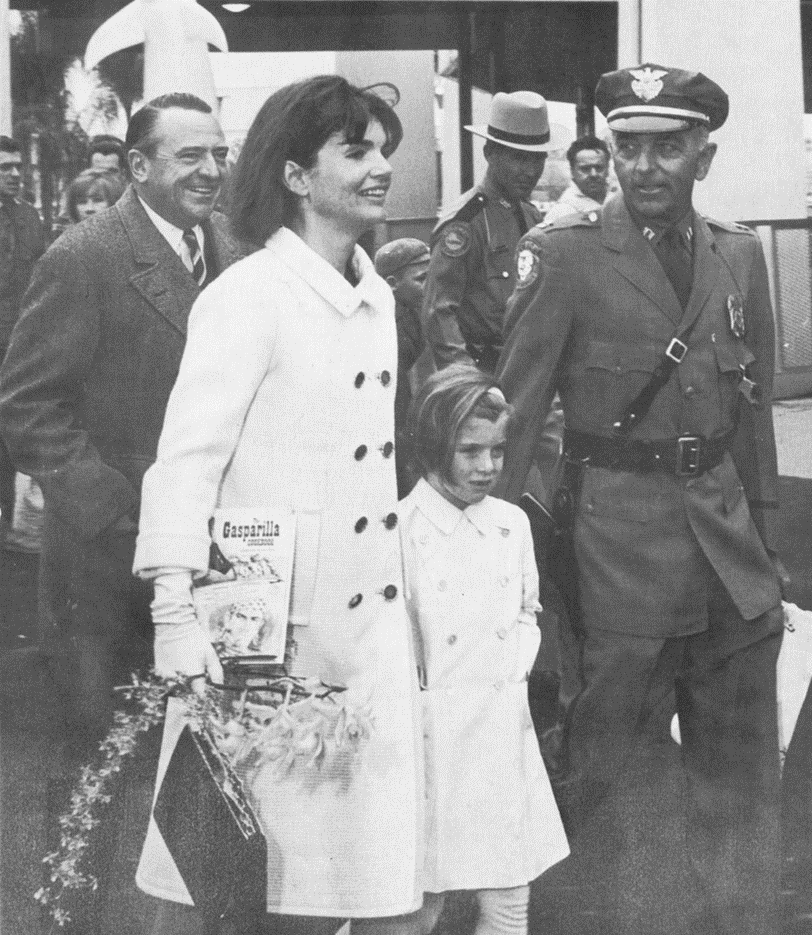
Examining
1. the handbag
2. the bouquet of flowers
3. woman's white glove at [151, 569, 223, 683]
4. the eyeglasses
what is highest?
the eyeglasses

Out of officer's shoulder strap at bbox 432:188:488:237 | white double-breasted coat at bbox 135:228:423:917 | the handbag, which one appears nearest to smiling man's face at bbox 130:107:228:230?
white double-breasted coat at bbox 135:228:423:917

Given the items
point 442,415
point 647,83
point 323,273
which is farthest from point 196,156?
point 647,83

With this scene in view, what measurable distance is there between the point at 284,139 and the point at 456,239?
768 millimetres

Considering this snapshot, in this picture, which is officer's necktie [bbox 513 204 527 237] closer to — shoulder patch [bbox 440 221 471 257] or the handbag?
shoulder patch [bbox 440 221 471 257]

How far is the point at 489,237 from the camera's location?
4168 millimetres

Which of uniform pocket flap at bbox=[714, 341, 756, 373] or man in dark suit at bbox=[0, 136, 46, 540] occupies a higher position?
man in dark suit at bbox=[0, 136, 46, 540]

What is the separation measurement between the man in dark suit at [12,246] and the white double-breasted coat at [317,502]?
0.50 m

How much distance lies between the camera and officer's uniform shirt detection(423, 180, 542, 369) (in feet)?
13.5

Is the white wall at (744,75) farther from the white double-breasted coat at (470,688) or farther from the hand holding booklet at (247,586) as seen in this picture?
the hand holding booklet at (247,586)

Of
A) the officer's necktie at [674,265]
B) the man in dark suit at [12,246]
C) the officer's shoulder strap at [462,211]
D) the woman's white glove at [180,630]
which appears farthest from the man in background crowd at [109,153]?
the officer's necktie at [674,265]

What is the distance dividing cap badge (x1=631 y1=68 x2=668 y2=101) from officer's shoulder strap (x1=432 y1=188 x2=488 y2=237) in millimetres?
413

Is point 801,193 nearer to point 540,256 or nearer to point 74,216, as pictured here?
point 540,256

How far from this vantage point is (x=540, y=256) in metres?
4.10

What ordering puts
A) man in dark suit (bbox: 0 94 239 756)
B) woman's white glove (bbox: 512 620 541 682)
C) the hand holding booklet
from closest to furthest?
1. the hand holding booklet
2. man in dark suit (bbox: 0 94 239 756)
3. woman's white glove (bbox: 512 620 541 682)
